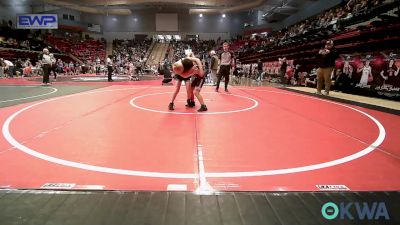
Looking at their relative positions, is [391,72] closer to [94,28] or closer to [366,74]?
[366,74]

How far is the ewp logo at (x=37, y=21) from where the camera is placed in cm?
2552

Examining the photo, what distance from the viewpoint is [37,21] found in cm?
2647

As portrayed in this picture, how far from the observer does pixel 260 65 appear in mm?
19328

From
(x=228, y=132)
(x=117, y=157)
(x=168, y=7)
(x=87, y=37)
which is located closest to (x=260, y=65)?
(x=228, y=132)

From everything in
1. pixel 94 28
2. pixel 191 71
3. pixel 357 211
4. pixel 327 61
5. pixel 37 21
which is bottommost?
pixel 357 211

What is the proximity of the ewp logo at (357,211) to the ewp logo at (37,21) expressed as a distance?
28520 mm

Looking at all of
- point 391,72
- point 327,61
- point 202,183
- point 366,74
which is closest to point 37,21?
point 327,61

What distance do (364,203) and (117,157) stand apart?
7.84 feet

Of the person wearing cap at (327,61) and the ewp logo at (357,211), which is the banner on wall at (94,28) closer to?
the person wearing cap at (327,61)

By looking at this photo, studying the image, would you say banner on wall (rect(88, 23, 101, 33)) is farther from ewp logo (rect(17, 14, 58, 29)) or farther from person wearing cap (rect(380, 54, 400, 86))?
person wearing cap (rect(380, 54, 400, 86))

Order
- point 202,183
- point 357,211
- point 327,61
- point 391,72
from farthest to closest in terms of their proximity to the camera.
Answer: point 327,61 < point 391,72 < point 202,183 < point 357,211

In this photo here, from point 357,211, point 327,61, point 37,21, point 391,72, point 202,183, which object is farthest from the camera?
point 37,21

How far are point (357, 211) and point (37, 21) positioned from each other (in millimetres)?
30918

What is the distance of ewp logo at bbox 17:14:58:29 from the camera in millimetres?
25516
